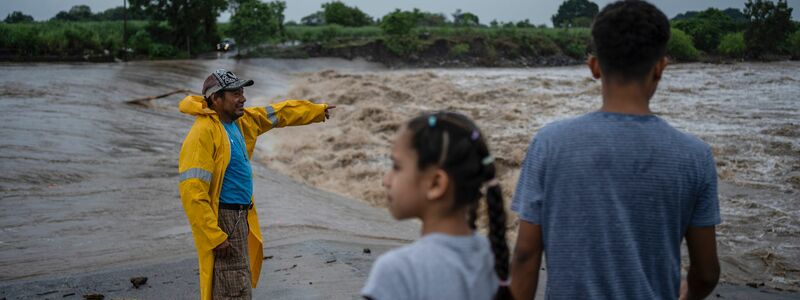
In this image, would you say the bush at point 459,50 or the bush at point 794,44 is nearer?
the bush at point 794,44

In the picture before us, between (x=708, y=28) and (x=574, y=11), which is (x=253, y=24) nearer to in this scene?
(x=708, y=28)

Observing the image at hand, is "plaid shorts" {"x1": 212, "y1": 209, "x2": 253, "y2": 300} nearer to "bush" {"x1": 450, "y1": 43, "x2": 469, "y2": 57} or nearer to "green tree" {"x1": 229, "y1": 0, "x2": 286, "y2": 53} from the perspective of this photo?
"green tree" {"x1": 229, "y1": 0, "x2": 286, "y2": 53}

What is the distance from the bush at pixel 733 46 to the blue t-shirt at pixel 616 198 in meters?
56.4

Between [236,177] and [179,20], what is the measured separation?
178ft

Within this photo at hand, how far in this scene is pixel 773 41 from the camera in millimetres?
53344

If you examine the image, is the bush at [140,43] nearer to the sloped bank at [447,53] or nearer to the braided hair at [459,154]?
the sloped bank at [447,53]

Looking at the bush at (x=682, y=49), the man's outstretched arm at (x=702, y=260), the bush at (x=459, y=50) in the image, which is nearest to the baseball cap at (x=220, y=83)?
the man's outstretched arm at (x=702, y=260)

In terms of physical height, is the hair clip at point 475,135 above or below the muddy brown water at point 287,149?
above

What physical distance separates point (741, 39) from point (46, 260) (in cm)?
5464

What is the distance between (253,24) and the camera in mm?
57219

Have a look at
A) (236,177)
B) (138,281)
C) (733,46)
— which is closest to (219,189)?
(236,177)

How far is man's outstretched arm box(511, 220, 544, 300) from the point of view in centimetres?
235

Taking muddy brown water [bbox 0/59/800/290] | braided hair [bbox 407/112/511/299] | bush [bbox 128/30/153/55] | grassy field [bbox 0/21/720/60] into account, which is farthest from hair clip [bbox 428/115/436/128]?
bush [bbox 128/30/153/55]

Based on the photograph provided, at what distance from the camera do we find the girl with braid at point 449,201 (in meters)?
1.89
